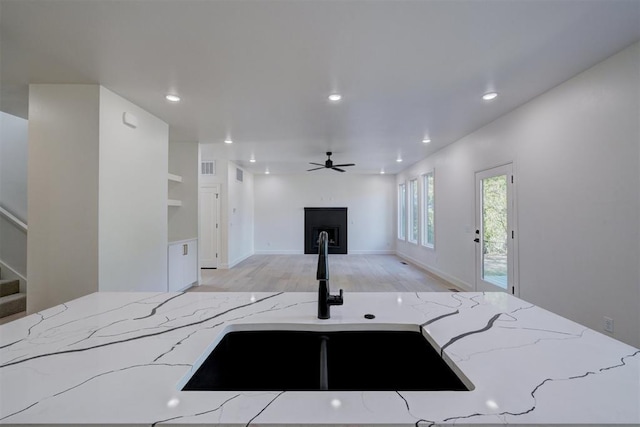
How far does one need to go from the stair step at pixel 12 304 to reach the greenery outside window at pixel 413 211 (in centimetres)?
725

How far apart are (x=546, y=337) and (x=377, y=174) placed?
26.9 feet

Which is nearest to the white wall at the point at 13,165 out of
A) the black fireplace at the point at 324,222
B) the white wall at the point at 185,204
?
the white wall at the point at 185,204

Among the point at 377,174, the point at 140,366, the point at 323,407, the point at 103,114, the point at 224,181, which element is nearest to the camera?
the point at 323,407

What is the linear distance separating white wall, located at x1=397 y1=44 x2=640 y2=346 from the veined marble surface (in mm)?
1829

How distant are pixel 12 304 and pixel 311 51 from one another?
456 centimetres

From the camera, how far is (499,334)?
918 millimetres

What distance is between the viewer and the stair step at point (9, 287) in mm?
3551

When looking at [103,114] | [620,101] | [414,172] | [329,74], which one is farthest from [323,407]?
[414,172]

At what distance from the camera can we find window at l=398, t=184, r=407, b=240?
26.2 ft

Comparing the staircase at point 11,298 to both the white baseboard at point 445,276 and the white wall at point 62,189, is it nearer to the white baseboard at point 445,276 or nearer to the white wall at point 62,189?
the white wall at point 62,189

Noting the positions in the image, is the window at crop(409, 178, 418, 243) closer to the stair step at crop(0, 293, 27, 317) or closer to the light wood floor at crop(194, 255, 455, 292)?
the light wood floor at crop(194, 255, 455, 292)

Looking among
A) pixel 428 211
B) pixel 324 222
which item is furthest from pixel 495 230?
pixel 324 222

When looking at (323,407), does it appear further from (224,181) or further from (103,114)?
(224,181)

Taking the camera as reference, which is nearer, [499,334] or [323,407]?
[323,407]
